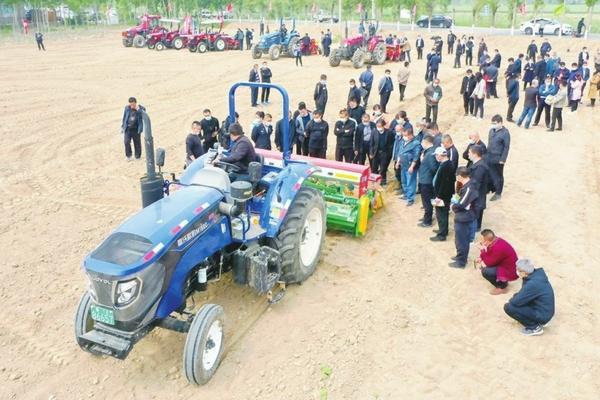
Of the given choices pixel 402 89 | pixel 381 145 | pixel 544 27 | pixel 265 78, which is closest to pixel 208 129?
pixel 381 145

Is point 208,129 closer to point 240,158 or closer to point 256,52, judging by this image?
point 240,158

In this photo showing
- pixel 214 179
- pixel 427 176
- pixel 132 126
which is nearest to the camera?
pixel 214 179

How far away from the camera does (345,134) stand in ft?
32.2

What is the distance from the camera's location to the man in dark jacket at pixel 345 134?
9.80 metres

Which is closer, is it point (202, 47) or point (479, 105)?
point (479, 105)

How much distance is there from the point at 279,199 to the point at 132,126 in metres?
5.85

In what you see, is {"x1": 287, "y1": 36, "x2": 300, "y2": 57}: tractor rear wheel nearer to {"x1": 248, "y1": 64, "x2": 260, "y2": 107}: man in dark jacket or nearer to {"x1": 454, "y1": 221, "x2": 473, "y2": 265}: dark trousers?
{"x1": 248, "y1": 64, "x2": 260, "y2": 107}: man in dark jacket

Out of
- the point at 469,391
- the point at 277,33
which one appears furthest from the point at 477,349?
the point at 277,33

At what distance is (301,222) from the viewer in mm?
6043

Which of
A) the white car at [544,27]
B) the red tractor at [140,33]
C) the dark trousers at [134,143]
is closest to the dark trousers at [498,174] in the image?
the dark trousers at [134,143]

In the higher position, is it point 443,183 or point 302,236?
point 443,183

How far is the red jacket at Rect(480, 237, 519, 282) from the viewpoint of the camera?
637cm

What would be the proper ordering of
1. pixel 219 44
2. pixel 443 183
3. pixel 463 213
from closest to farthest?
pixel 463 213, pixel 443 183, pixel 219 44

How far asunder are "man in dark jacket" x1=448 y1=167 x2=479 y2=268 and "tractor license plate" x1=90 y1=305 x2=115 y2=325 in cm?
431
